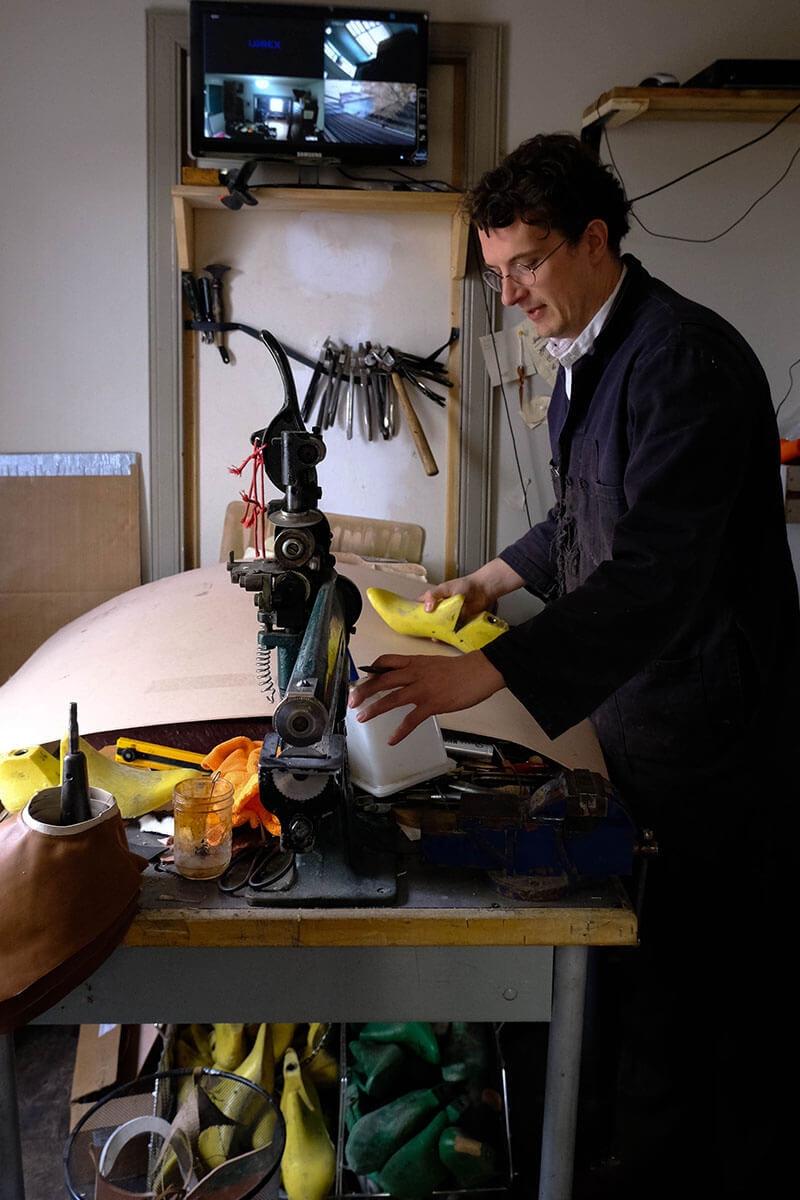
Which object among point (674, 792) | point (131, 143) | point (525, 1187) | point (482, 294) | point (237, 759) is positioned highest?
point (131, 143)

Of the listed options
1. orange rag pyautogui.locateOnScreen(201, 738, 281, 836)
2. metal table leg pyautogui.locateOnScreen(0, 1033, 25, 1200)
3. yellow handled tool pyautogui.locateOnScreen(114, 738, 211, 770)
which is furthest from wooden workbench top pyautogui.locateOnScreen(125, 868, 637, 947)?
yellow handled tool pyautogui.locateOnScreen(114, 738, 211, 770)

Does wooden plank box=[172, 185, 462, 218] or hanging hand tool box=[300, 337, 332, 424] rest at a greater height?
wooden plank box=[172, 185, 462, 218]

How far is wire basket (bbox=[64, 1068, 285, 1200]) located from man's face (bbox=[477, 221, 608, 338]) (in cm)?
133

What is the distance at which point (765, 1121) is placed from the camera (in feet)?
5.89

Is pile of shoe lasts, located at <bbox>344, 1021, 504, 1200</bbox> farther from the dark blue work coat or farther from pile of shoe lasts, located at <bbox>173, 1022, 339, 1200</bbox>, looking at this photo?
the dark blue work coat

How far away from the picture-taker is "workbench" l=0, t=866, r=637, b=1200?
1204 millimetres

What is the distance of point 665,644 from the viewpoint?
1.44m

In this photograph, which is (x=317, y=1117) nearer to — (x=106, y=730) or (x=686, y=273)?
(x=106, y=730)

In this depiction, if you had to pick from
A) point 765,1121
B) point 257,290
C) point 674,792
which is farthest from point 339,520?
point 765,1121

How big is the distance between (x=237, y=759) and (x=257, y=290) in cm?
209

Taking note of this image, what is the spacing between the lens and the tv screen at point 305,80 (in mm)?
2865

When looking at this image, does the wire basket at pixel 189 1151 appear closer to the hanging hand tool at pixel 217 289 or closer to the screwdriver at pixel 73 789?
the screwdriver at pixel 73 789

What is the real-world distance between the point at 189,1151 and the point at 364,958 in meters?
0.45

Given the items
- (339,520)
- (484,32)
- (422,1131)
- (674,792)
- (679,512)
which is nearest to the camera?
(679,512)
